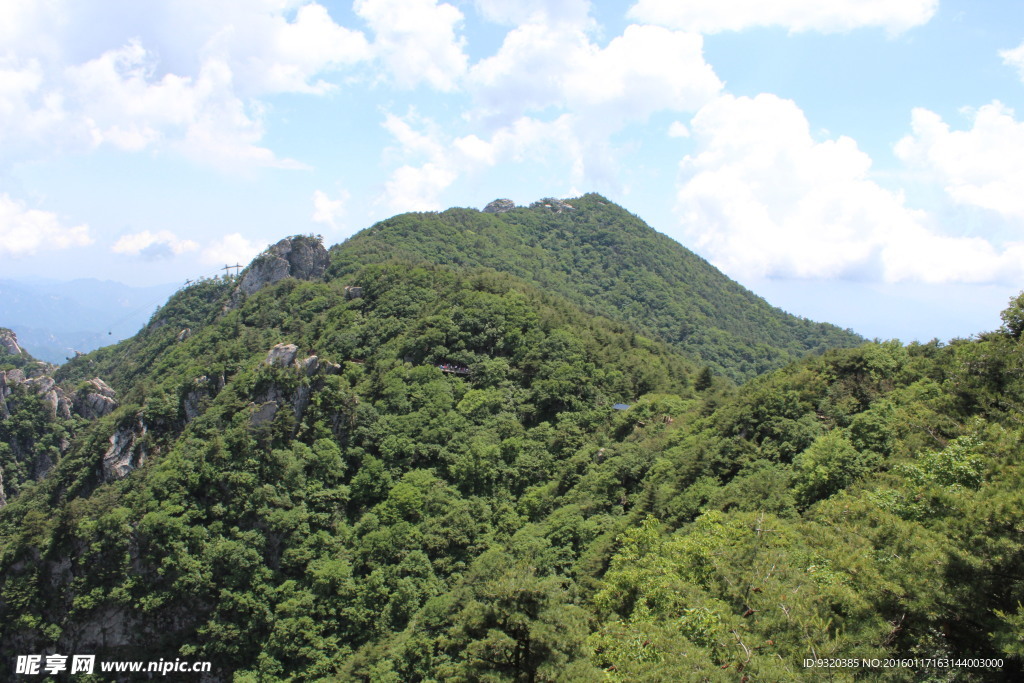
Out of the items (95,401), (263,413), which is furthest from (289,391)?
(95,401)

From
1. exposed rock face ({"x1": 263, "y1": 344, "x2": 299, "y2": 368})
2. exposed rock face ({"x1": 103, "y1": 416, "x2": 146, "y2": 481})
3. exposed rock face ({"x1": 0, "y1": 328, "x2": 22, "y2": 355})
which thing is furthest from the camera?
exposed rock face ({"x1": 0, "y1": 328, "x2": 22, "y2": 355})

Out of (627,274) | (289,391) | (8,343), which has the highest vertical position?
(627,274)

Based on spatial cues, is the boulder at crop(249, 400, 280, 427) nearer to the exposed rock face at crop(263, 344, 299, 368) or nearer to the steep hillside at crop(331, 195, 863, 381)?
the exposed rock face at crop(263, 344, 299, 368)

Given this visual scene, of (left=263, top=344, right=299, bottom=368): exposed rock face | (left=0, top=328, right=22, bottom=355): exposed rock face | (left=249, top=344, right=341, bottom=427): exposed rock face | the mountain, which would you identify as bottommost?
the mountain

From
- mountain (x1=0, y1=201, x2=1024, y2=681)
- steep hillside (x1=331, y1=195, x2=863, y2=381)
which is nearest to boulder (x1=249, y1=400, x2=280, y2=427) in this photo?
mountain (x1=0, y1=201, x2=1024, y2=681)

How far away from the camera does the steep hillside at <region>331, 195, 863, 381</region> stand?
139000 mm

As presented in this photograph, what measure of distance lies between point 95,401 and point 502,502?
75.5 m

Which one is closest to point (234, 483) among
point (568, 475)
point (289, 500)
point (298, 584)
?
point (289, 500)

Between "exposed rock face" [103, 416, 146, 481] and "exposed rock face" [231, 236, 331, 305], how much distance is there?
3809cm

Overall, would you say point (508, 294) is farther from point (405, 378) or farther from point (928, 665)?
point (928, 665)

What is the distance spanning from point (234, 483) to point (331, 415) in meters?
11.6

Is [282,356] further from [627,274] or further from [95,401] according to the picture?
[627,274]

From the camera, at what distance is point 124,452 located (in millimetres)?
64188

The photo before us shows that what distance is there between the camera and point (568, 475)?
53500mm
